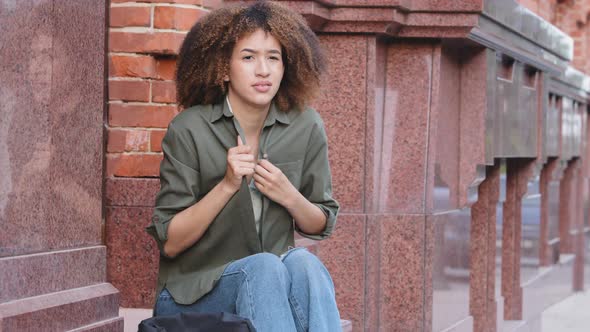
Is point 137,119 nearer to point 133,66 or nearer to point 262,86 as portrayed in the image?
point 133,66

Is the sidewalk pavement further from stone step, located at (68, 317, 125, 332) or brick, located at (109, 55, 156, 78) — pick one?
stone step, located at (68, 317, 125, 332)

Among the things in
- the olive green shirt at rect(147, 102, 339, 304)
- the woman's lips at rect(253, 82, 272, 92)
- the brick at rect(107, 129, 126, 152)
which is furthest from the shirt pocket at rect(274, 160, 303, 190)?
the brick at rect(107, 129, 126, 152)

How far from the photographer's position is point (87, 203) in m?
4.18

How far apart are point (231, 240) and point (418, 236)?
2.17m

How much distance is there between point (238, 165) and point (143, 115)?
1.45 meters

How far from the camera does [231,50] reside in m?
4.16

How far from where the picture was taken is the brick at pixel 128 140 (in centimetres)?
521

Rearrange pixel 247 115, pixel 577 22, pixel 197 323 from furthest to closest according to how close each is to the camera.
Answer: pixel 577 22 → pixel 247 115 → pixel 197 323

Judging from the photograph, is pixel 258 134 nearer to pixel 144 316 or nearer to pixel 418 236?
pixel 144 316

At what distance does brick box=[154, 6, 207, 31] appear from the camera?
5145mm

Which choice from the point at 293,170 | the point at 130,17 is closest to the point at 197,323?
the point at 293,170

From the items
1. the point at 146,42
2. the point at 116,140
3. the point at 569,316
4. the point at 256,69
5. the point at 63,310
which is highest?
the point at 146,42

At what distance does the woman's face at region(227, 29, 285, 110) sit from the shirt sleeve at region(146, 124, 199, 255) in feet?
0.81

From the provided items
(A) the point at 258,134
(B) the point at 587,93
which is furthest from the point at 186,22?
(B) the point at 587,93
